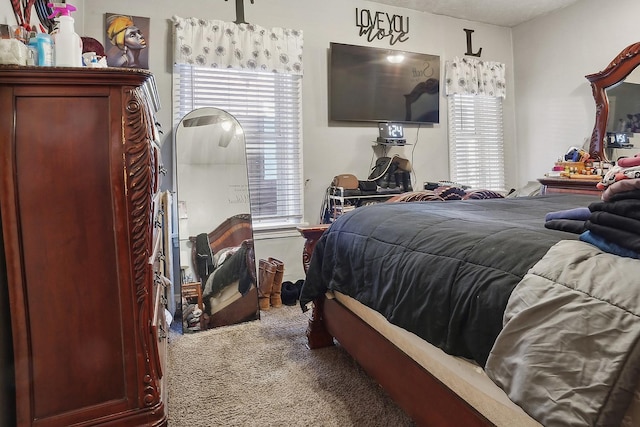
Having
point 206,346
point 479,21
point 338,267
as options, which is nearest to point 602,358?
point 338,267

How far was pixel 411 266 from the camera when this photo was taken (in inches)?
51.7

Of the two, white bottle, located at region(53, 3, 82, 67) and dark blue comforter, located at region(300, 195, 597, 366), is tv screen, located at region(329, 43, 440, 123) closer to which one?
dark blue comforter, located at region(300, 195, 597, 366)

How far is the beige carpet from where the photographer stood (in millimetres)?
1619

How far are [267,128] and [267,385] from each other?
7.13ft

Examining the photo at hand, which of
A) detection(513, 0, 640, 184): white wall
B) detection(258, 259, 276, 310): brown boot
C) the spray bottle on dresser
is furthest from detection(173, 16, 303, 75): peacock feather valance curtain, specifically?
detection(513, 0, 640, 184): white wall

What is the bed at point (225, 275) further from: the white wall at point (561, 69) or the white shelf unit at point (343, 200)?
the white wall at point (561, 69)

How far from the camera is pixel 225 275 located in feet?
9.02

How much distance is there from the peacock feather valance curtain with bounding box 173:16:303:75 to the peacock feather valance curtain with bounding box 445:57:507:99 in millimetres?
1651

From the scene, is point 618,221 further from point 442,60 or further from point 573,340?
point 442,60

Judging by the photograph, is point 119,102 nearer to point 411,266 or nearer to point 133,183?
point 133,183

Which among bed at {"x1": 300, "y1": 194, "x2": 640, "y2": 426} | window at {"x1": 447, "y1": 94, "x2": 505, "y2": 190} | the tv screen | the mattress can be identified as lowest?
the mattress

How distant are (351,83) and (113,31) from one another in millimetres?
1945

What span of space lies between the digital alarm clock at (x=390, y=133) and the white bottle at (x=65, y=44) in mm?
2740

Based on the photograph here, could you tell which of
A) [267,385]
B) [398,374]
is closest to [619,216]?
[398,374]
